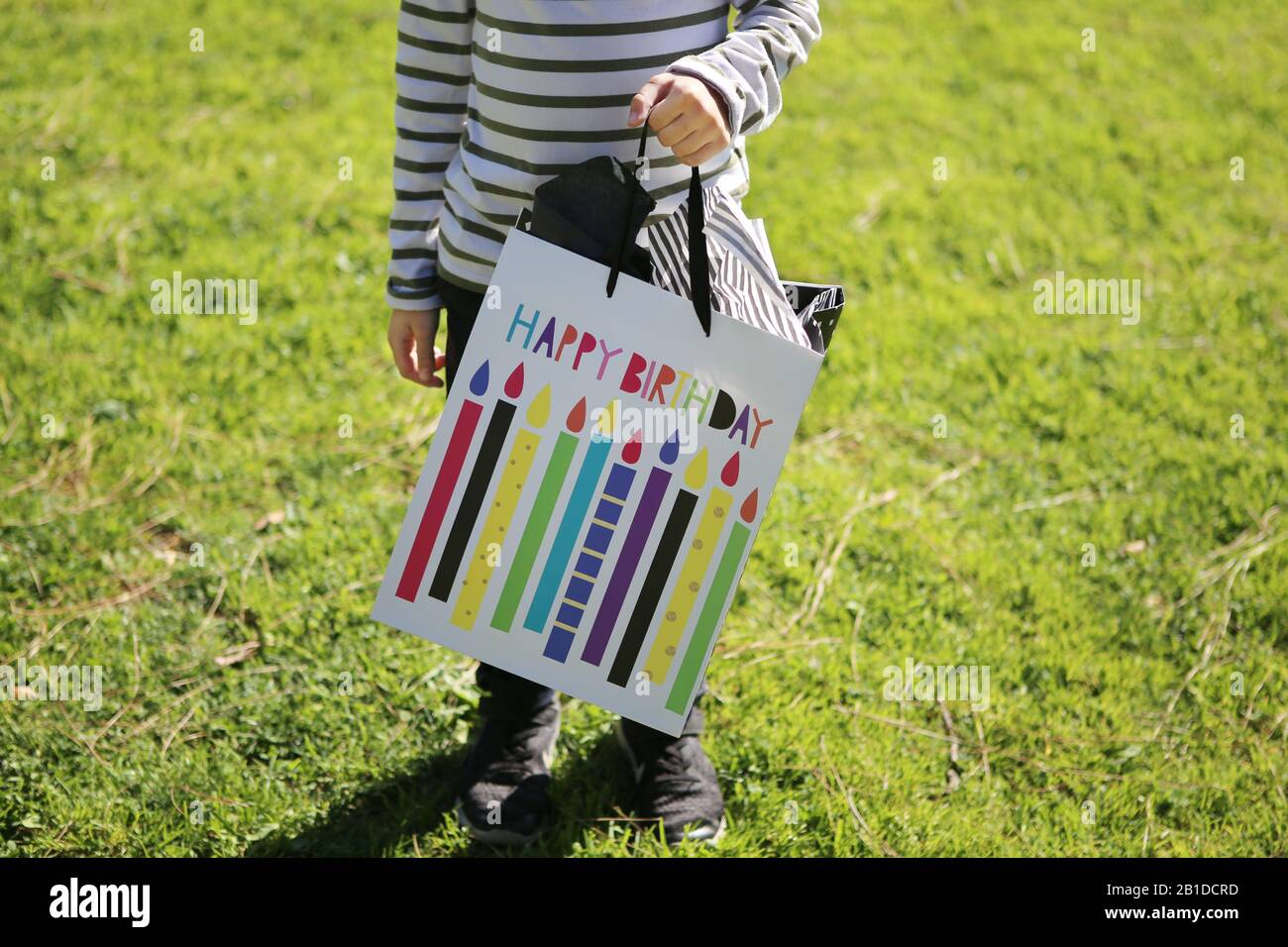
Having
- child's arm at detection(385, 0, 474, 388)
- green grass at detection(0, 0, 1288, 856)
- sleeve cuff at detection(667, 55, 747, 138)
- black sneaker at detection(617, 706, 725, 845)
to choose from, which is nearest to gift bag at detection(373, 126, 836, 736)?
sleeve cuff at detection(667, 55, 747, 138)

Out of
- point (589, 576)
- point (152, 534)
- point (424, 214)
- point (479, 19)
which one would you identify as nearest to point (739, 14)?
point (479, 19)

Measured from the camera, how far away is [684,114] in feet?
4.66

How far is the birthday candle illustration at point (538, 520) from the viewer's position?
1565 mm

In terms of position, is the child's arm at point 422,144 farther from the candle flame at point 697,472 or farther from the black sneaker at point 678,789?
the black sneaker at point 678,789

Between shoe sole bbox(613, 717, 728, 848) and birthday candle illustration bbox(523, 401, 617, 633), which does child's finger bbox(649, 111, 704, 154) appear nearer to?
birthday candle illustration bbox(523, 401, 617, 633)

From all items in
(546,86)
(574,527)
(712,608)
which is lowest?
(712,608)

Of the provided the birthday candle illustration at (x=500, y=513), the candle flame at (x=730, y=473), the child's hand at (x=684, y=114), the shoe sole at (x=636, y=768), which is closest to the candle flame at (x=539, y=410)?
the birthday candle illustration at (x=500, y=513)

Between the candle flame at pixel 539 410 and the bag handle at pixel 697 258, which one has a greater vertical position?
the bag handle at pixel 697 258

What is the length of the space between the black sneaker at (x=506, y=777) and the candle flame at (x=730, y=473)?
0.87 m

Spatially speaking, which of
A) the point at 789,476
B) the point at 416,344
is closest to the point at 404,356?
the point at 416,344

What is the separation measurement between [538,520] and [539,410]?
0.55 ft

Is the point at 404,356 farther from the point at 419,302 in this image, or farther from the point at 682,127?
the point at 682,127

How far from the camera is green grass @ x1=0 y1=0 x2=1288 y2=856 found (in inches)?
89.5

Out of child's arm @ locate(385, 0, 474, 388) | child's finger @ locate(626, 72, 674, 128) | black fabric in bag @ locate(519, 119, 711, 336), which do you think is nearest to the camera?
child's finger @ locate(626, 72, 674, 128)
